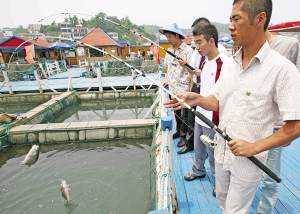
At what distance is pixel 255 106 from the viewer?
1092 mm

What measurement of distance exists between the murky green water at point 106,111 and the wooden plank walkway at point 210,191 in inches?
200

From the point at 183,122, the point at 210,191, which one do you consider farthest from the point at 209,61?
the point at 210,191

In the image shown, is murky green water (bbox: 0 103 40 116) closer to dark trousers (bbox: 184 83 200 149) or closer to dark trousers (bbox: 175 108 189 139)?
dark trousers (bbox: 175 108 189 139)

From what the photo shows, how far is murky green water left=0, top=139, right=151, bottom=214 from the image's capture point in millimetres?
3268

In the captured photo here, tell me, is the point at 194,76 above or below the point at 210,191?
above

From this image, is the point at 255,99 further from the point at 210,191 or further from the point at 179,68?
the point at 179,68

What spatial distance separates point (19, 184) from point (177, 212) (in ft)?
Answer: 13.0

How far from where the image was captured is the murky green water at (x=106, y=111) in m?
7.63

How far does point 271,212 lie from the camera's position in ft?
5.89

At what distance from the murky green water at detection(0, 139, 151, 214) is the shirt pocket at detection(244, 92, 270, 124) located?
280cm

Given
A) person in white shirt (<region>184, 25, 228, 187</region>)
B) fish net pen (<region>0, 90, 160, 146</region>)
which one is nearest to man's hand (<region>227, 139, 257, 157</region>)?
person in white shirt (<region>184, 25, 228, 187</region>)

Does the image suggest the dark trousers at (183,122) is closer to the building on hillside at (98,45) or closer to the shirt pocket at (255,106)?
the shirt pocket at (255,106)

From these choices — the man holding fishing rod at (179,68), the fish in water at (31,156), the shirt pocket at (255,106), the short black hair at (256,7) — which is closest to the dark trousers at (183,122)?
the man holding fishing rod at (179,68)

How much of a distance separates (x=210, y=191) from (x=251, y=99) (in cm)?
175
